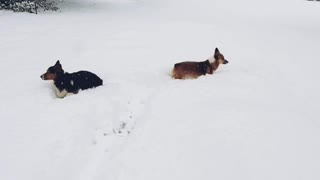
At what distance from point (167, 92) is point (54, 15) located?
31.9 ft

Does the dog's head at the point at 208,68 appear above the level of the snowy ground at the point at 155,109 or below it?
above

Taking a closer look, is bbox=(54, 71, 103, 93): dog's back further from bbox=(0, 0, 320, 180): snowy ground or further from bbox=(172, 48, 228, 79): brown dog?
bbox=(172, 48, 228, 79): brown dog

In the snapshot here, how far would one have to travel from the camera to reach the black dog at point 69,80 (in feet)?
28.1

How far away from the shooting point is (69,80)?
8680 millimetres

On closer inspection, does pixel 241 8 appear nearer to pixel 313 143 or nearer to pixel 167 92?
pixel 167 92

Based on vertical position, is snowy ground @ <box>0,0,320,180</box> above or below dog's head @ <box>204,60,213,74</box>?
below

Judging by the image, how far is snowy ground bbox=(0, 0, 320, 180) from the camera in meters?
6.46

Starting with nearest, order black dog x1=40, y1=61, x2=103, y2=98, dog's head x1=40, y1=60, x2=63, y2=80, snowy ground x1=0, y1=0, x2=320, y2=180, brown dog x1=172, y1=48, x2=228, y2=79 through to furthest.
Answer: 1. snowy ground x1=0, y1=0, x2=320, y2=180
2. black dog x1=40, y1=61, x2=103, y2=98
3. dog's head x1=40, y1=60, x2=63, y2=80
4. brown dog x1=172, y1=48, x2=228, y2=79

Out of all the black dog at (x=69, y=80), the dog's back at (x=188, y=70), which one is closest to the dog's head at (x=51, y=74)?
the black dog at (x=69, y=80)

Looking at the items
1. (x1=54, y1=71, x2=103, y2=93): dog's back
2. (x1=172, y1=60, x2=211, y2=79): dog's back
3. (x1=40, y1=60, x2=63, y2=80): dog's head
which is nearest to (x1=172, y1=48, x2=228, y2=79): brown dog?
(x1=172, y1=60, x2=211, y2=79): dog's back

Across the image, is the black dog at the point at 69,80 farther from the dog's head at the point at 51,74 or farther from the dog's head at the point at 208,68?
the dog's head at the point at 208,68

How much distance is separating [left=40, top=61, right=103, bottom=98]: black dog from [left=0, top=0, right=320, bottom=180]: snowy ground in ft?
0.54

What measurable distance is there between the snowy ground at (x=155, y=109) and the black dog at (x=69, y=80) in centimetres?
16

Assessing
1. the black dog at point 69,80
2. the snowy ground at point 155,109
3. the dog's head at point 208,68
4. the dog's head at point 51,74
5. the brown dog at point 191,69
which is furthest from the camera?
the dog's head at point 208,68
